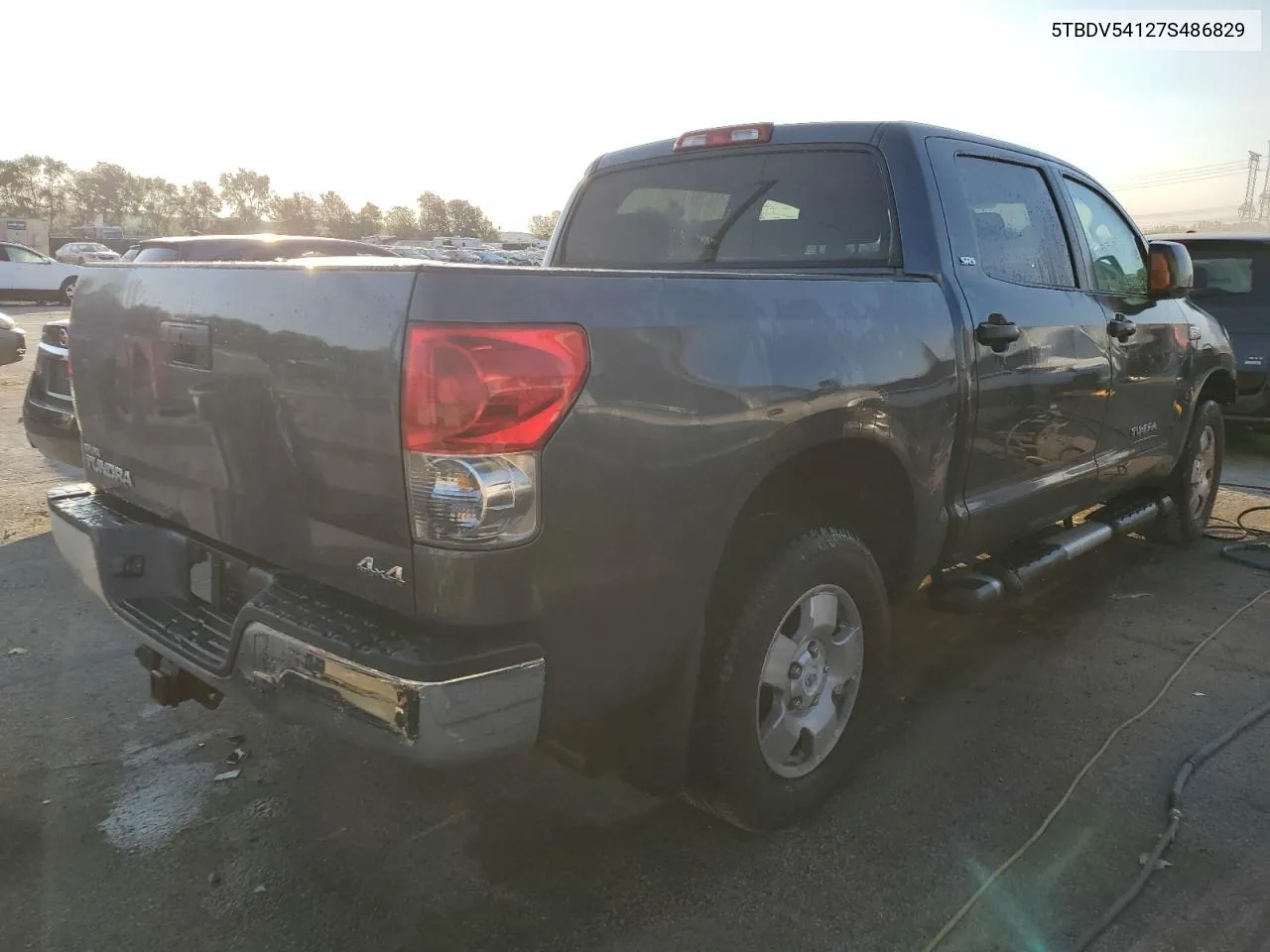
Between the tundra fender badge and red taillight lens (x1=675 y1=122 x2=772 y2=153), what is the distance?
2.43 m

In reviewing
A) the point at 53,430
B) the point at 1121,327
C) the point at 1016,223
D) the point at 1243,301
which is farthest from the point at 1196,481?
the point at 53,430

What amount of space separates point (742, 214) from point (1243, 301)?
6873 mm

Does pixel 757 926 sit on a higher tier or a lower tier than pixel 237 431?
lower

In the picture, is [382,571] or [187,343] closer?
[382,571]

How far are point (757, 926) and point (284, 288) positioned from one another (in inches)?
74.4

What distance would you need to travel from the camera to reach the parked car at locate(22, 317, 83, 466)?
5.11 meters

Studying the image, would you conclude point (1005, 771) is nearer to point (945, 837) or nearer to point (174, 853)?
point (945, 837)

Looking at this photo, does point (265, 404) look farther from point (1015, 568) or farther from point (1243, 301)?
point (1243, 301)

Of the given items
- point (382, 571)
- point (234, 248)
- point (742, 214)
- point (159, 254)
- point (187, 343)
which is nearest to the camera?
point (382, 571)

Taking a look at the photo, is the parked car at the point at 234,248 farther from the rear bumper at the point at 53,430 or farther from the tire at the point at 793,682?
the tire at the point at 793,682

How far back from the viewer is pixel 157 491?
8.70 ft

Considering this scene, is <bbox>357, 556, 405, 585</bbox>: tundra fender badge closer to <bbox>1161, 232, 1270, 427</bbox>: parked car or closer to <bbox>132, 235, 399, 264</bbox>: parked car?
<bbox>132, 235, 399, 264</bbox>: parked car

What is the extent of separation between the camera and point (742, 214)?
3.70 metres

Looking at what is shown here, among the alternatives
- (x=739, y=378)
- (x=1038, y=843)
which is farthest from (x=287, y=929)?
(x=1038, y=843)
